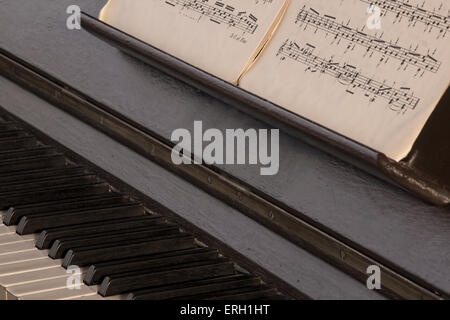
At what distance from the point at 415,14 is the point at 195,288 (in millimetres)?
688

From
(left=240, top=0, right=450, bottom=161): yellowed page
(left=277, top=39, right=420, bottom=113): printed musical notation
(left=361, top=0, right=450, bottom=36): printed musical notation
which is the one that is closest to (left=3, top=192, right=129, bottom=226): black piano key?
(left=240, top=0, right=450, bottom=161): yellowed page

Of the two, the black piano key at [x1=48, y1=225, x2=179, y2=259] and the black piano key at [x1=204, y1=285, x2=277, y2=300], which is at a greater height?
the black piano key at [x1=48, y1=225, x2=179, y2=259]

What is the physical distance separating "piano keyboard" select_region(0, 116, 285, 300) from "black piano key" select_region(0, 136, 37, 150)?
0.36 ft

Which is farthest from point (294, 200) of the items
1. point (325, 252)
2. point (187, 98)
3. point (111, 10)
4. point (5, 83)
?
point (5, 83)

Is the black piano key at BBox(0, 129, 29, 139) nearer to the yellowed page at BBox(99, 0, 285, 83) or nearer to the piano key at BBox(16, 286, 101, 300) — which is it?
the yellowed page at BBox(99, 0, 285, 83)

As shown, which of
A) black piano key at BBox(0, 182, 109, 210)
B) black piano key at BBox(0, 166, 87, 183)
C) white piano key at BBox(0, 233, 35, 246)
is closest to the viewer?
white piano key at BBox(0, 233, 35, 246)

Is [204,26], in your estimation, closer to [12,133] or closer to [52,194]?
[52,194]

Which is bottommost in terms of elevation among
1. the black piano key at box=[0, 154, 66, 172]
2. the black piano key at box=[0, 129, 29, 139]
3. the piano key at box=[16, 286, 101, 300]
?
the piano key at box=[16, 286, 101, 300]

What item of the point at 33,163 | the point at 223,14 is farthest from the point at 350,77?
the point at 33,163

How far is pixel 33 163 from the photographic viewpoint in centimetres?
266

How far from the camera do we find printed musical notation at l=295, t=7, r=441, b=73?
194 centimetres

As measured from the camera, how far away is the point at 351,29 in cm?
208

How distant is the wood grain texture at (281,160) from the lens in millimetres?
1954

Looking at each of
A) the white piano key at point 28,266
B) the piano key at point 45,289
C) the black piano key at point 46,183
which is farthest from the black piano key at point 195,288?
the black piano key at point 46,183
